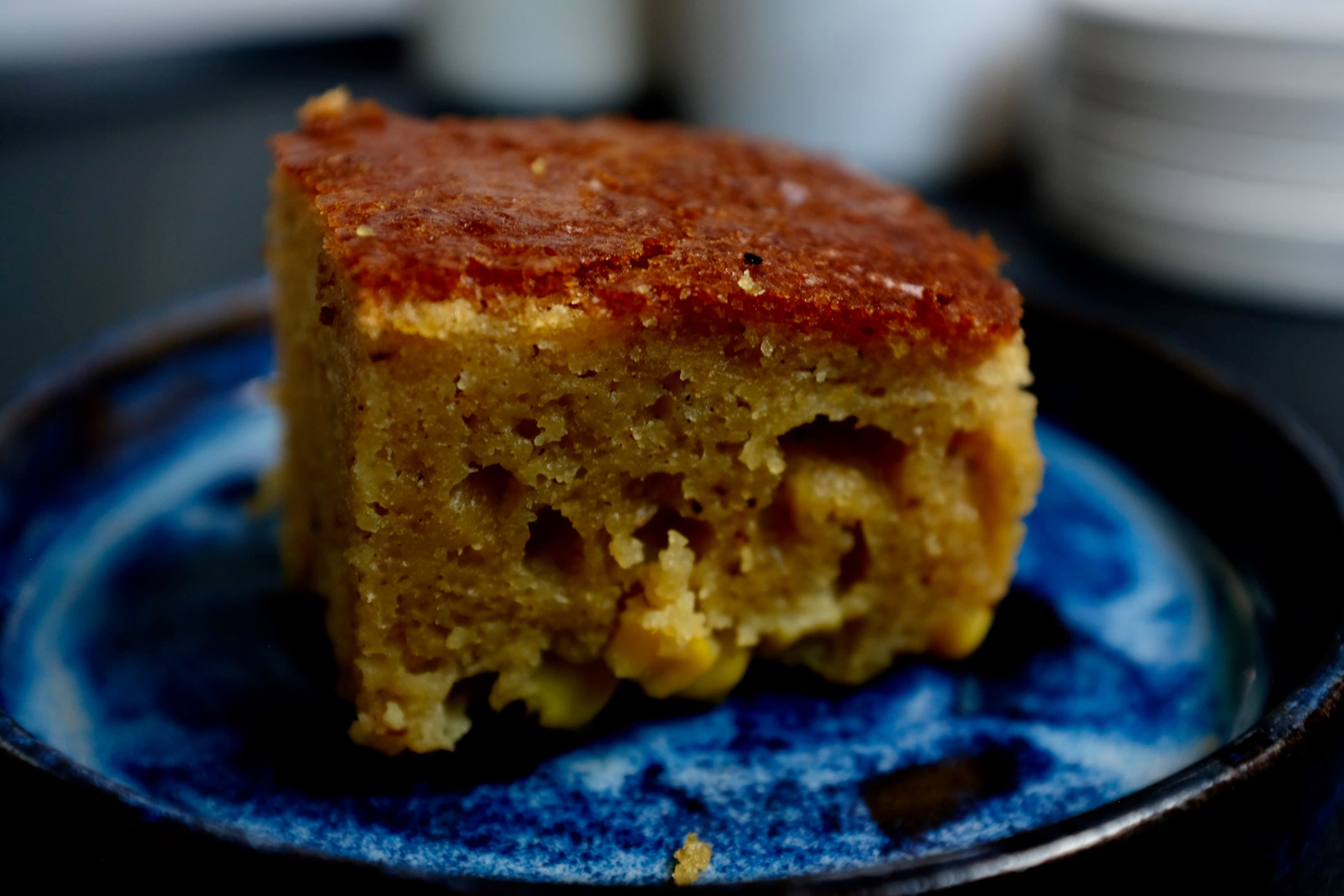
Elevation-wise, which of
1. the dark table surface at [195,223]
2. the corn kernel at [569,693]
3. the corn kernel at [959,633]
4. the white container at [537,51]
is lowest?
the dark table surface at [195,223]

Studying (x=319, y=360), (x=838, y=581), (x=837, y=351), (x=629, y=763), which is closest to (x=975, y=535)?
(x=838, y=581)

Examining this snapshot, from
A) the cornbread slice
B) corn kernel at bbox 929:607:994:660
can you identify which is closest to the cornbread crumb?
the cornbread slice

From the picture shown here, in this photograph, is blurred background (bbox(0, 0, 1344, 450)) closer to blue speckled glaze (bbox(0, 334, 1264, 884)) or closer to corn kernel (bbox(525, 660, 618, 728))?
blue speckled glaze (bbox(0, 334, 1264, 884))

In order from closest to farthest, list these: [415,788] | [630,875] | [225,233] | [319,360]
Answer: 1. [630,875]
2. [415,788]
3. [319,360]
4. [225,233]

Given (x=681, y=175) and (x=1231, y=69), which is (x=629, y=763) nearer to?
(x=681, y=175)

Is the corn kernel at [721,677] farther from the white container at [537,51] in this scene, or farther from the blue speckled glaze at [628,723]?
the white container at [537,51]

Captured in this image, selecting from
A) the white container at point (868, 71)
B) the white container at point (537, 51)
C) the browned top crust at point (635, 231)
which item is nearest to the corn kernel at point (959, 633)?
the browned top crust at point (635, 231)

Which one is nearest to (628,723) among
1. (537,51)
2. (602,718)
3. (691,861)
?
(602,718)
